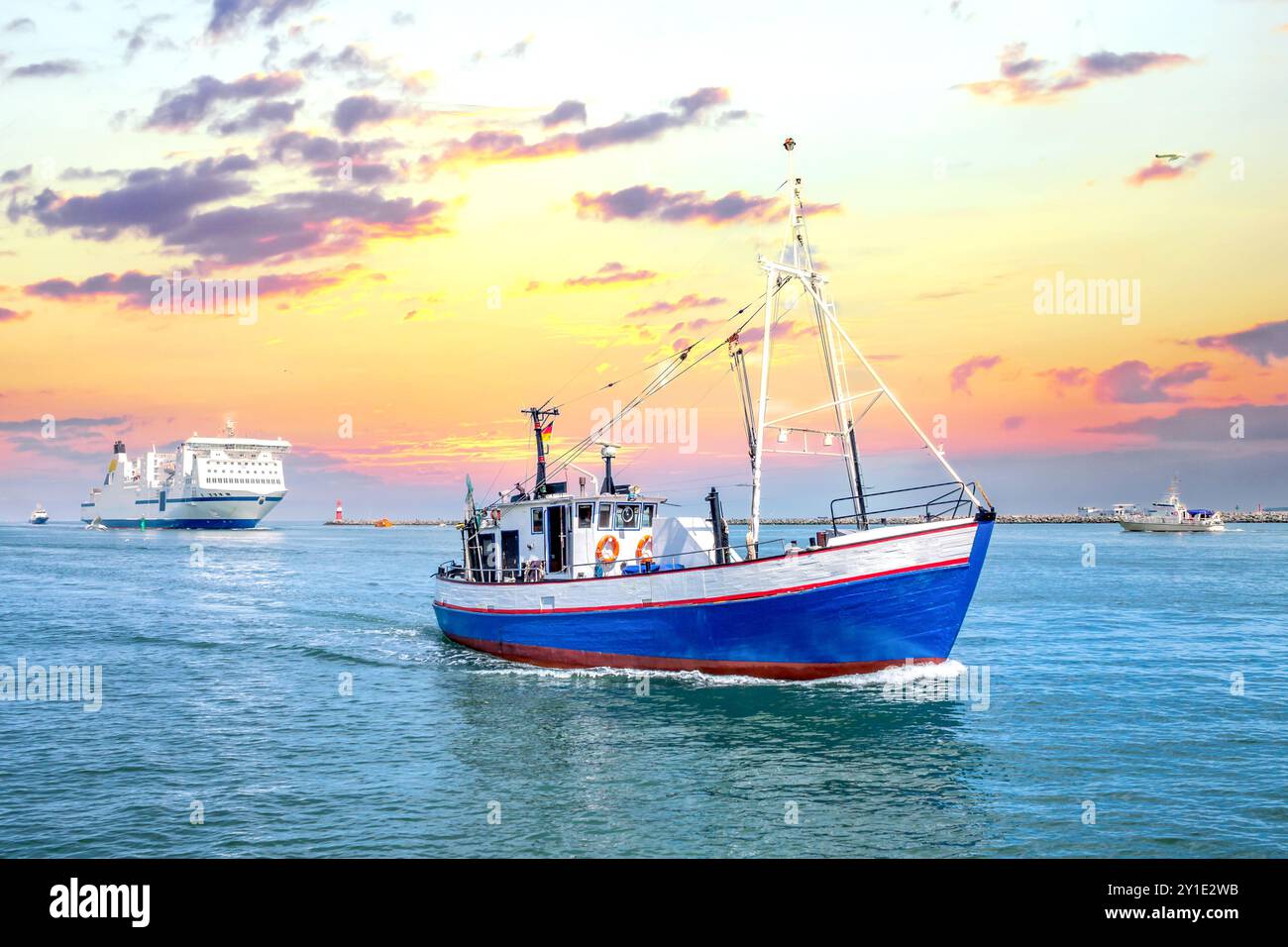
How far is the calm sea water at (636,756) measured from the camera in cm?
1608

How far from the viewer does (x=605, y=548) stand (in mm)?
33719

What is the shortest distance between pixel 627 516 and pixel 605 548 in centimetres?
161

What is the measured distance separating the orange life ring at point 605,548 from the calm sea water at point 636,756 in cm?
475

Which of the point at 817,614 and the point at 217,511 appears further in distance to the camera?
the point at 217,511

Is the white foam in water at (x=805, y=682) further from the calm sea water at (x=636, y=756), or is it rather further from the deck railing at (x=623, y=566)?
the deck railing at (x=623, y=566)

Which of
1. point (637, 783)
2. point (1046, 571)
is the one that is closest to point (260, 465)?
point (1046, 571)

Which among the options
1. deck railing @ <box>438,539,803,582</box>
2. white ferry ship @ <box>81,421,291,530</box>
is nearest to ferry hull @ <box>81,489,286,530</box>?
white ferry ship @ <box>81,421,291,530</box>

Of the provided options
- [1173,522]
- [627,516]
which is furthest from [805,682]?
[1173,522]

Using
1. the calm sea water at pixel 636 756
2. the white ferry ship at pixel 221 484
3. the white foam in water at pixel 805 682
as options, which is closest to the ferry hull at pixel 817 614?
the white foam in water at pixel 805 682

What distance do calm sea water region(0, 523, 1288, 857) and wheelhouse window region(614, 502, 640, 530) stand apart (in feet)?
20.6

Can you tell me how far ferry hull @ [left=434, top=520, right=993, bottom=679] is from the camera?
25578 millimetres

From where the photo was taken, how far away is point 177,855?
15.2 m

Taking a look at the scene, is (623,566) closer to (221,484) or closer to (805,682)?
(805,682)
